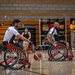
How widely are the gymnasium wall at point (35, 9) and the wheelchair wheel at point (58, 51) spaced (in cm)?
888

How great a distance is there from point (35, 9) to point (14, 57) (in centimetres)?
1184

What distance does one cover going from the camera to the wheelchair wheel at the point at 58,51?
42.9ft

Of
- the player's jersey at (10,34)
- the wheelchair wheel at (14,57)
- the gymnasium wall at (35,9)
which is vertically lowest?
the wheelchair wheel at (14,57)

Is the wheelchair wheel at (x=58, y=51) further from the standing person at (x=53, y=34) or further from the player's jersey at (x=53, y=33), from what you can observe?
the player's jersey at (x=53, y=33)

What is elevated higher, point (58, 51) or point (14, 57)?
point (58, 51)

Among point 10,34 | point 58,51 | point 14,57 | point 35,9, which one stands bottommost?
point 14,57

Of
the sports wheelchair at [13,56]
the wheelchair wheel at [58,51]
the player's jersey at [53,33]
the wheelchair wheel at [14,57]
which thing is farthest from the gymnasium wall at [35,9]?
the wheelchair wheel at [14,57]

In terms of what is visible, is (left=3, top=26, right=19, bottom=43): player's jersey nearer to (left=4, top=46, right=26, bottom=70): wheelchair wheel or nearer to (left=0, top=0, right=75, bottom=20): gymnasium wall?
(left=4, top=46, right=26, bottom=70): wheelchair wheel

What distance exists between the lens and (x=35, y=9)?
22125mm

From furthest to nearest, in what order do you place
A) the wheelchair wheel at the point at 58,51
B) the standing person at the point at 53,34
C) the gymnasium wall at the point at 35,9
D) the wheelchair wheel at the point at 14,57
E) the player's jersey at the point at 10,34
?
the gymnasium wall at the point at 35,9 < the standing person at the point at 53,34 < the wheelchair wheel at the point at 58,51 < the player's jersey at the point at 10,34 < the wheelchair wheel at the point at 14,57

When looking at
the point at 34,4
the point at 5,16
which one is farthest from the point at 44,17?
the point at 5,16

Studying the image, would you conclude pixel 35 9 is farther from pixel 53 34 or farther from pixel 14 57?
pixel 14 57

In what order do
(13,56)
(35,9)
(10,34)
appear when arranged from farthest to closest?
(35,9) → (10,34) → (13,56)

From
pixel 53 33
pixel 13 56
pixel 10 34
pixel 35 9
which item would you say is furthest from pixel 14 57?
pixel 35 9
